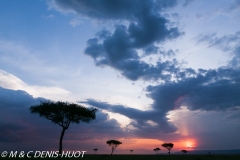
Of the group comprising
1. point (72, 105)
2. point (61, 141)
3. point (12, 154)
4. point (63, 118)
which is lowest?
point (12, 154)

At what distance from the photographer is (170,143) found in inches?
6452

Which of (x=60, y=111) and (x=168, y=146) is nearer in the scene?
(x=60, y=111)

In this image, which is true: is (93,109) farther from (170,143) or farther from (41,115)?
(170,143)

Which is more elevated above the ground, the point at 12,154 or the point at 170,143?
the point at 170,143

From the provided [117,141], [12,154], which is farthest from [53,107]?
[117,141]

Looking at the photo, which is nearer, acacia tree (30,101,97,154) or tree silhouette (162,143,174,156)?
acacia tree (30,101,97,154)

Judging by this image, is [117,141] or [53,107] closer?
[53,107]

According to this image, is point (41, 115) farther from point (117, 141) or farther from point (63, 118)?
point (117, 141)

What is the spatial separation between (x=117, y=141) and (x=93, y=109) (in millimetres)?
94210

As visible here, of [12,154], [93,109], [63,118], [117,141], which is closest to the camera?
[12,154]

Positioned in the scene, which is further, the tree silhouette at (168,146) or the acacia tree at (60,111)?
the tree silhouette at (168,146)

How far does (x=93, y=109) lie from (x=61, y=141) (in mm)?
12654

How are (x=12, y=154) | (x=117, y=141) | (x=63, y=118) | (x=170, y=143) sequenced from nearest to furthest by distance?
1. (x=12, y=154)
2. (x=63, y=118)
3. (x=117, y=141)
4. (x=170, y=143)

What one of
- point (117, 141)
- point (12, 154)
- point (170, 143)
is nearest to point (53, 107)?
point (12, 154)
